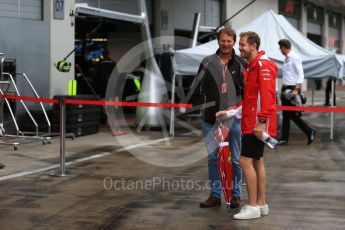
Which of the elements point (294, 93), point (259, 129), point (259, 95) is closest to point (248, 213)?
point (259, 129)

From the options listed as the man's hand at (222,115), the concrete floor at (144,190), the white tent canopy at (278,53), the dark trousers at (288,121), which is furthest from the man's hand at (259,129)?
the white tent canopy at (278,53)

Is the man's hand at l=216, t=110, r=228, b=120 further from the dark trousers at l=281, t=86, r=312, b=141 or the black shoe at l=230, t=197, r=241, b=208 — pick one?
the dark trousers at l=281, t=86, r=312, b=141

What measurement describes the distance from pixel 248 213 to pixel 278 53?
824 centimetres

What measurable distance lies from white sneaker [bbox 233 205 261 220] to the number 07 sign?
9.84 m

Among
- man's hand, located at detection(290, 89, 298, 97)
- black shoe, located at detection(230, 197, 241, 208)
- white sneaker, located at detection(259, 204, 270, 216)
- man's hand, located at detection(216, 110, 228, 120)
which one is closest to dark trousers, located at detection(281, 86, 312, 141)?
man's hand, located at detection(290, 89, 298, 97)

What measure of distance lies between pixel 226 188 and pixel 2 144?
6529 millimetres

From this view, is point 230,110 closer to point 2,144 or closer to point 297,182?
point 297,182

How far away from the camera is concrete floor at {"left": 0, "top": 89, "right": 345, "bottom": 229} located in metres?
6.29

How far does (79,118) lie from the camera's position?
13688mm

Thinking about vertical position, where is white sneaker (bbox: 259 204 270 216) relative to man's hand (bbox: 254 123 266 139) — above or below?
below

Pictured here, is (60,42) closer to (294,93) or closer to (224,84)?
(294,93)

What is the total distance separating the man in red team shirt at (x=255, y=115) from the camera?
619cm

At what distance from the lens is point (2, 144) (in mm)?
11977

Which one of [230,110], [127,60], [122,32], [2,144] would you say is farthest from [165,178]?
[122,32]
